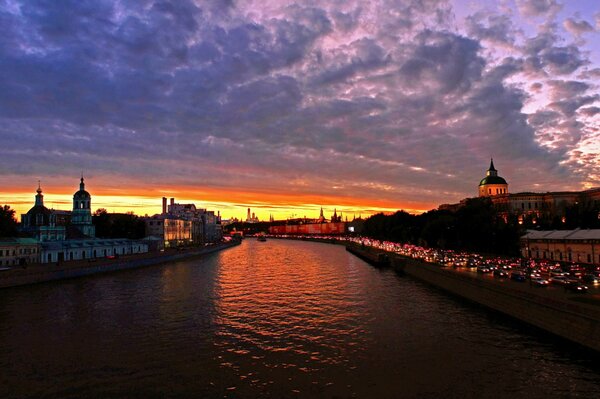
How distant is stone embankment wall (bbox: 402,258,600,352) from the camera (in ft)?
94.6

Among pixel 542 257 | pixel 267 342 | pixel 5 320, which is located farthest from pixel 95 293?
pixel 542 257

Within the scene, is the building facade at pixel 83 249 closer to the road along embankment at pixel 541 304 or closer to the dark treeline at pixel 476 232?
the road along embankment at pixel 541 304

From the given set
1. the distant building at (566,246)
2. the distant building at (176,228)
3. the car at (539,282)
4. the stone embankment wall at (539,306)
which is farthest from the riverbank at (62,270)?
the distant building at (566,246)

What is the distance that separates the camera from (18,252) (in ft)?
234

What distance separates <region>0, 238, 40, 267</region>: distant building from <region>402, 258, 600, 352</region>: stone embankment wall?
2445 inches

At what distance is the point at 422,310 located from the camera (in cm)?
4331

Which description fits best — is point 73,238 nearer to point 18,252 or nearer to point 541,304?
point 18,252

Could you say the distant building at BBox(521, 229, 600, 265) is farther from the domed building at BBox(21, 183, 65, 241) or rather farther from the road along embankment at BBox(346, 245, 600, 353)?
the domed building at BBox(21, 183, 65, 241)

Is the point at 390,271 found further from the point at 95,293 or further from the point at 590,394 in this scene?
the point at 590,394

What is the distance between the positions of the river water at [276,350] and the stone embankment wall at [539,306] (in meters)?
1.17

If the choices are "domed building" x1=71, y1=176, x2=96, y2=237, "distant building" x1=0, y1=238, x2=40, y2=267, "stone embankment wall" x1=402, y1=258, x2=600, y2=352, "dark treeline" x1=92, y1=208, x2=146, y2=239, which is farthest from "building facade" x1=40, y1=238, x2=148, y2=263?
"stone embankment wall" x1=402, y1=258, x2=600, y2=352

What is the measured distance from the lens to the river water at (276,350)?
23344 millimetres

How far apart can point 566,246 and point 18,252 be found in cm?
8639

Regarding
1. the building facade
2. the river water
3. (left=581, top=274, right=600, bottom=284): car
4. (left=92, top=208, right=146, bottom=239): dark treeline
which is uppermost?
(left=92, top=208, right=146, bottom=239): dark treeline
